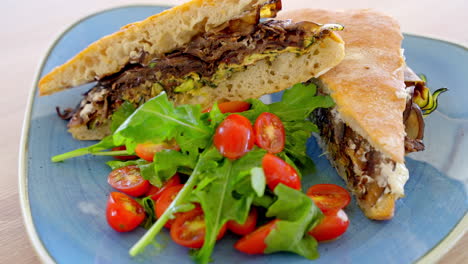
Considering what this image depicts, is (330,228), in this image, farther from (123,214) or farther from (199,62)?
(199,62)

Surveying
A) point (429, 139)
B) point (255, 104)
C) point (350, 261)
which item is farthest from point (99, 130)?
point (429, 139)

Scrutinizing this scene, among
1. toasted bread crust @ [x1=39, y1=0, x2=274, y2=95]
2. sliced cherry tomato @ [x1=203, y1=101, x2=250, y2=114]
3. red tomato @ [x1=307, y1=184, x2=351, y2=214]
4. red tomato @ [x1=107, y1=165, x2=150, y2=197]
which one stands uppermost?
toasted bread crust @ [x1=39, y1=0, x2=274, y2=95]

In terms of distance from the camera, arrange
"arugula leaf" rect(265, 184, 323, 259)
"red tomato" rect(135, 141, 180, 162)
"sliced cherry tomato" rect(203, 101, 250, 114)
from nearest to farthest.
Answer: "arugula leaf" rect(265, 184, 323, 259)
"red tomato" rect(135, 141, 180, 162)
"sliced cherry tomato" rect(203, 101, 250, 114)

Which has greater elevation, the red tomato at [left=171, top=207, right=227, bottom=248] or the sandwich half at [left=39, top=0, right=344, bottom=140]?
the sandwich half at [left=39, top=0, right=344, bottom=140]

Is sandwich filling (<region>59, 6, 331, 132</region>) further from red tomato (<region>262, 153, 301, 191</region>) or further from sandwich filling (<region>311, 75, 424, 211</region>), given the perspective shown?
red tomato (<region>262, 153, 301, 191</region>)

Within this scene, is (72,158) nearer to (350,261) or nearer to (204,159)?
(204,159)

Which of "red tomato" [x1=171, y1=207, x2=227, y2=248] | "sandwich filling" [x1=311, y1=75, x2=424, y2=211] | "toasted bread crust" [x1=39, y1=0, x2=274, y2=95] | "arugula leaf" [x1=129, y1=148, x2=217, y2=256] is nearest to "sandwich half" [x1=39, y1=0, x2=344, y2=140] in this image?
"toasted bread crust" [x1=39, y1=0, x2=274, y2=95]

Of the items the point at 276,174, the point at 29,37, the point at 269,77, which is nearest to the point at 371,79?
the point at 269,77
